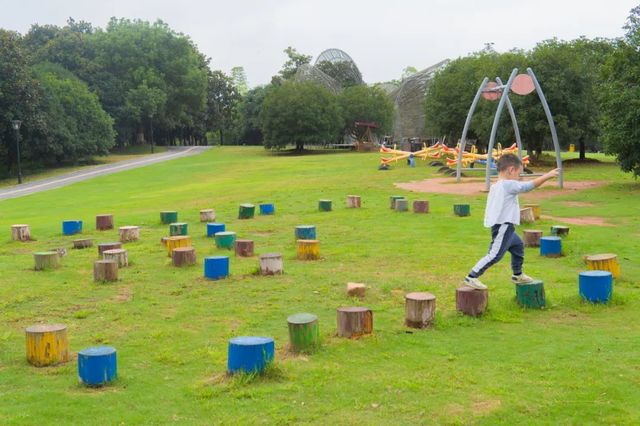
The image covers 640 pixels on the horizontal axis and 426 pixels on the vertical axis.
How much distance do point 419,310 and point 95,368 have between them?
3242 mm

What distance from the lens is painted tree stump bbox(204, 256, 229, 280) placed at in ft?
32.7

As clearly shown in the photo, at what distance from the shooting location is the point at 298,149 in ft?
206

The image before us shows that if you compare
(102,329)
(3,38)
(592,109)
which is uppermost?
(3,38)

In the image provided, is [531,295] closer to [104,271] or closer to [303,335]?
[303,335]

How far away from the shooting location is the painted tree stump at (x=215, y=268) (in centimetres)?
996

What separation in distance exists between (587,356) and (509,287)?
2796 millimetres

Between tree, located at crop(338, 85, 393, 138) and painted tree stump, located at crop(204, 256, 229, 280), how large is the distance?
53.1m

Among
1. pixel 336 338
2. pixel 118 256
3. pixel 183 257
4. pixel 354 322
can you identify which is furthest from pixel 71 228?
pixel 354 322

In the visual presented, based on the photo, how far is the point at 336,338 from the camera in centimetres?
679

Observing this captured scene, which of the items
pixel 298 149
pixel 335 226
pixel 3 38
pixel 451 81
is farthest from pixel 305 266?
pixel 298 149

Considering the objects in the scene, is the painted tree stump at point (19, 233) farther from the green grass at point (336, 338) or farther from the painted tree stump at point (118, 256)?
the painted tree stump at point (118, 256)

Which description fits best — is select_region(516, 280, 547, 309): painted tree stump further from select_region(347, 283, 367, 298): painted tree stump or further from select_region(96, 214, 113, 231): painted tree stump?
select_region(96, 214, 113, 231): painted tree stump

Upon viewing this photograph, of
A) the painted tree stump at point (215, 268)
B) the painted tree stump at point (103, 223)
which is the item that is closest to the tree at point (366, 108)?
the painted tree stump at point (103, 223)

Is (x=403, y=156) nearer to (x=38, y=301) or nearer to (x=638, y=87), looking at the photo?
(x=638, y=87)
